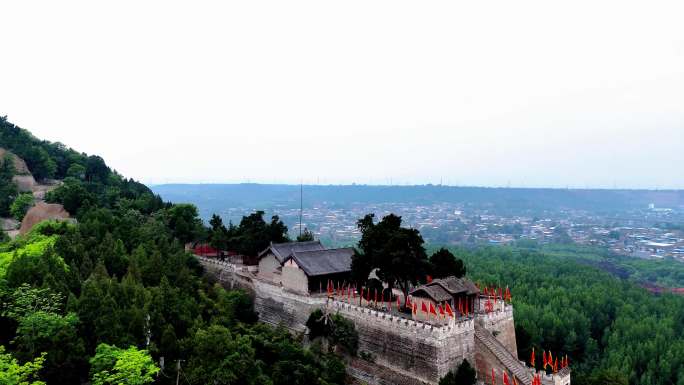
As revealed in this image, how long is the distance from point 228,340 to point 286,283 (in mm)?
11416

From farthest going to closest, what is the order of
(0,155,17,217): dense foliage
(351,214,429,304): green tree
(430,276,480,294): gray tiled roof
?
(0,155,17,217): dense foliage → (351,214,429,304): green tree → (430,276,480,294): gray tiled roof

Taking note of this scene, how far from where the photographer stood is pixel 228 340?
23469 mm

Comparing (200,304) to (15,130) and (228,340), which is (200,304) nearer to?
Answer: (228,340)

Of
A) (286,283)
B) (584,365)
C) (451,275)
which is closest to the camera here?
(451,275)

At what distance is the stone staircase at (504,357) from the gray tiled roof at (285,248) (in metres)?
13.8

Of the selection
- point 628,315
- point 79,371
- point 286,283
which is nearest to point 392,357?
point 286,283

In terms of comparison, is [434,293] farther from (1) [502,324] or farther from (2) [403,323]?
(1) [502,324]

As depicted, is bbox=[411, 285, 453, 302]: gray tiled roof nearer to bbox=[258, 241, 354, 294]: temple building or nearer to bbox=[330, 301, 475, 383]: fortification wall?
bbox=[330, 301, 475, 383]: fortification wall

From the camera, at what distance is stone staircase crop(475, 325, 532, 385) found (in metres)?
25.5

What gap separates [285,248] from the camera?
3769 centimetres

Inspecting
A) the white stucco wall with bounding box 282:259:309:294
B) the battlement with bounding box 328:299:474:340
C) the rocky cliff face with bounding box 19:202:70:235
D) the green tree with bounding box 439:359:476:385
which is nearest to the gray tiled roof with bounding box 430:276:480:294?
the battlement with bounding box 328:299:474:340

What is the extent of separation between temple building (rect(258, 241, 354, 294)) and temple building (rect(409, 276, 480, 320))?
773 cm

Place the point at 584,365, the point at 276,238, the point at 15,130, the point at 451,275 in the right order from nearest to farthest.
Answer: the point at 451,275
the point at 276,238
the point at 584,365
the point at 15,130

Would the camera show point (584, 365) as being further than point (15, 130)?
No
